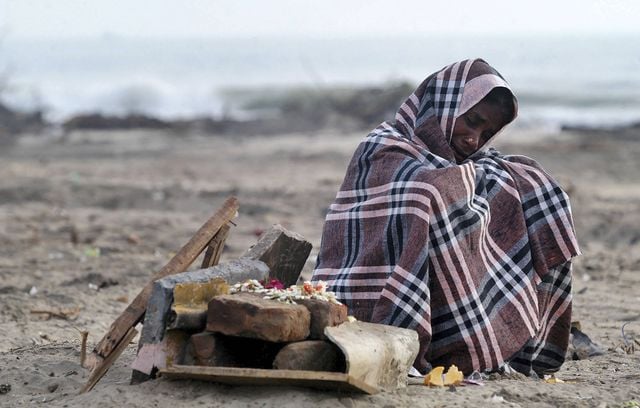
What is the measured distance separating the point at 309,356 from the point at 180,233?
5.83 meters

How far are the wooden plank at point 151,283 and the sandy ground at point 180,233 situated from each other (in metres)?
0.15

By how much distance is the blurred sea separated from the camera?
28656 mm

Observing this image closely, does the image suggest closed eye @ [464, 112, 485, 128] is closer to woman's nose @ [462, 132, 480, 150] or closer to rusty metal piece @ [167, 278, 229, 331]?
woman's nose @ [462, 132, 480, 150]

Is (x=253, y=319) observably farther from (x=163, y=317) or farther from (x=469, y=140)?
(x=469, y=140)

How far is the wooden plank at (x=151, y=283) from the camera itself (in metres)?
4.04

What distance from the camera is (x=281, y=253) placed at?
4.55 m

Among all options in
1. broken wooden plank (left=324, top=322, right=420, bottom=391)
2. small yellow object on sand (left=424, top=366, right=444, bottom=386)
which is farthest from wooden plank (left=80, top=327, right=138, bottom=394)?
small yellow object on sand (left=424, top=366, right=444, bottom=386)

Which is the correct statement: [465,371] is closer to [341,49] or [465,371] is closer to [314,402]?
[314,402]

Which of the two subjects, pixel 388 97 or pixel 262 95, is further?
pixel 262 95

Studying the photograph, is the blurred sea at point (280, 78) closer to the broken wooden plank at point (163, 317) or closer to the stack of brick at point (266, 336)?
the broken wooden plank at point (163, 317)

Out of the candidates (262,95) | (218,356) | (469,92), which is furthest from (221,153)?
(262,95)

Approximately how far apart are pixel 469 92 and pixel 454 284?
99 centimetres

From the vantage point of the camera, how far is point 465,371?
174 inches

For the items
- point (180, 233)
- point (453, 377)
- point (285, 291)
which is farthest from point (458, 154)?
point (180, 233)
